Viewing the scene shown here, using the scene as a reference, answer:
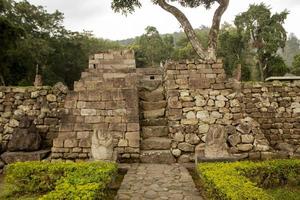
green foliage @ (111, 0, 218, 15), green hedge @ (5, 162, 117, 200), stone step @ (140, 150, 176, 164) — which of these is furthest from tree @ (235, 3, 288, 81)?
green hedge @ (5, 162, 117, 200)

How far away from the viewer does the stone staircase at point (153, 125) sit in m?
8.77

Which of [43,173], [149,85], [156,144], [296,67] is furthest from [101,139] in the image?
[296,67]

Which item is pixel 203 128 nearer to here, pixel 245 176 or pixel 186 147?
pixel 186 147

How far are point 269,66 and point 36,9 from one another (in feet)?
66.1

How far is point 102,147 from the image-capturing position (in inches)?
303

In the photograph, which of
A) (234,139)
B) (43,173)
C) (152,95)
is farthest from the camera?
(152,95)

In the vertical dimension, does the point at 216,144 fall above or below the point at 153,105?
below

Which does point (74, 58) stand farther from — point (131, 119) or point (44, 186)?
point (44, 186)

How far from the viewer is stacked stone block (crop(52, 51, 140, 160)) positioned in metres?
8.85

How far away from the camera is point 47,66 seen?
89.8ft

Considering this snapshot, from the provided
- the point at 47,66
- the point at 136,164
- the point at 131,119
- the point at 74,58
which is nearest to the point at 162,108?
the point at 131,119

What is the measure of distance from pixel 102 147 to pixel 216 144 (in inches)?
107

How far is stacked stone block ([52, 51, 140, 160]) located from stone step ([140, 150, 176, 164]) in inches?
8.7

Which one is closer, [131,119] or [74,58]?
[131,119]
